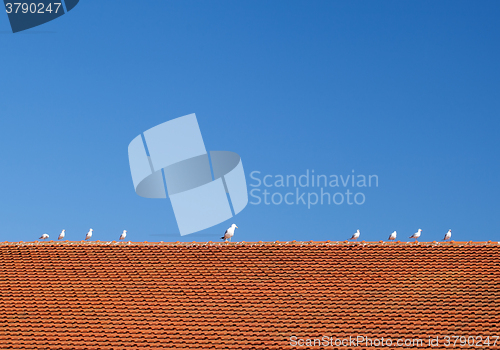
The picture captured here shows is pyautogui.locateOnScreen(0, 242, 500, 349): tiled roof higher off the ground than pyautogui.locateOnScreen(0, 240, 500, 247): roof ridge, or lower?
lower

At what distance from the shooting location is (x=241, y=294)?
1828cm

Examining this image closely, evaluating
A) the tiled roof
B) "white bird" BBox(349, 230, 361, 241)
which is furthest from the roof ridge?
"white bird" BBox(349, 230, 361, 241)

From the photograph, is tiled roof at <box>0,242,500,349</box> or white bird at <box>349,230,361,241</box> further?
white bird at <box>349,230,361,241</box>

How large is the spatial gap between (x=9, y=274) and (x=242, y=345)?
8679 millimetres

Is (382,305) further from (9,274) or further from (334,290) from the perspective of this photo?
(9,274)

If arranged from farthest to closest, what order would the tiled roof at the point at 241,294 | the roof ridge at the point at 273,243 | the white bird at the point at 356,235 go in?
1. the white bird at the point at 356,235
2. the roof ridge at the point at 273,243
3. the tiled roof at the point at 241,294

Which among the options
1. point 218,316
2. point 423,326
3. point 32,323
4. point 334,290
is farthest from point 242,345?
point 32,323

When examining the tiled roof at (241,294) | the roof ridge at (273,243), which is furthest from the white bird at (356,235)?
the tiled roof at (241,294)

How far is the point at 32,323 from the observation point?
57.0 feet

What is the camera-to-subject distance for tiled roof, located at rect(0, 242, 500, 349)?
651 inches

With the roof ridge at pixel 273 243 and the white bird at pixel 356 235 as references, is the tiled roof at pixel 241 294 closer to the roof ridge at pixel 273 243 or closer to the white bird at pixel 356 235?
the roof ridge at pixel 273 243

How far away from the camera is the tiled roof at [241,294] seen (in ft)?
54.3

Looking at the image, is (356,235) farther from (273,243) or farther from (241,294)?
(241,294)

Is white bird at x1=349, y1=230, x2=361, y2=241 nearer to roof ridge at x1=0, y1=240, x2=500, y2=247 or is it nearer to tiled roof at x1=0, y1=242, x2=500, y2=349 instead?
roof ridge at x1=0, y1=240, x2=500, y2=247
